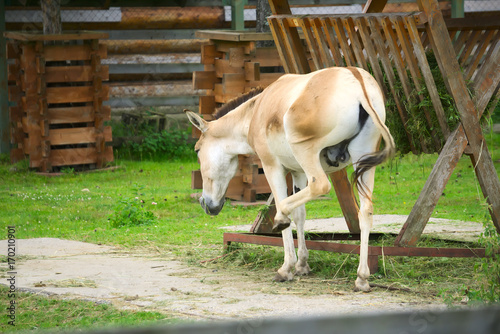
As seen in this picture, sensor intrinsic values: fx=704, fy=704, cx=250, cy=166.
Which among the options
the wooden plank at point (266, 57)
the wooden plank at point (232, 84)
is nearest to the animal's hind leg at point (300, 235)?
the wooden plank at point (232, 84)

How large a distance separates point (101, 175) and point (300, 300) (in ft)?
25.3

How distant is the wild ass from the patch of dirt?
11.7 inches

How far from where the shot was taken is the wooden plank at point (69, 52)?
1190 centimetres

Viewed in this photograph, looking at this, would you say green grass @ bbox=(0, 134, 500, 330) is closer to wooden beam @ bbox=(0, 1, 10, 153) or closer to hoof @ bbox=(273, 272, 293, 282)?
hoof @ bbox=(273, 272, 293, 282)

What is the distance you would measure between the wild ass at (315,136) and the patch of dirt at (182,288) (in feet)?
0.98

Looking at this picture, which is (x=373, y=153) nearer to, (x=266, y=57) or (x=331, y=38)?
(x=331, y=38)

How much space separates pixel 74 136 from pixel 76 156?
1.25ft

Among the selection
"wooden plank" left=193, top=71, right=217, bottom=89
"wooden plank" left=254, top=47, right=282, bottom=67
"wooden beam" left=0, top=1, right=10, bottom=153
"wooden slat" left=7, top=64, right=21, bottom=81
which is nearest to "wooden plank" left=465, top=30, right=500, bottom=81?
"wooden plank" left=254, top=47, right=282, bottom=67

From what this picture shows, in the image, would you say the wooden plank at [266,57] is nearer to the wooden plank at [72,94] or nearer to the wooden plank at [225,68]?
the wooden plank at [225,68]

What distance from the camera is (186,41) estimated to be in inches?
556

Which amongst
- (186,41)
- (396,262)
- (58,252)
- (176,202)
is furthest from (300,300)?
(186,41)

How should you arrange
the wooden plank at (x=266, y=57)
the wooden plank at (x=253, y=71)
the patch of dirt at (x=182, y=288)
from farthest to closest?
the wooden plank at (x=266, y=57) < the wooden plank at (x=253, y=71) < the patch of dirt at (x=182, y=288)

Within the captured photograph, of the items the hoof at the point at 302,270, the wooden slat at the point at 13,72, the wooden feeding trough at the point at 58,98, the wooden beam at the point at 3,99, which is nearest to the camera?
the hoof at the point at 302,270

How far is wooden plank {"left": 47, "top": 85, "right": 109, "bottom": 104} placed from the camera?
11922 millimetres
